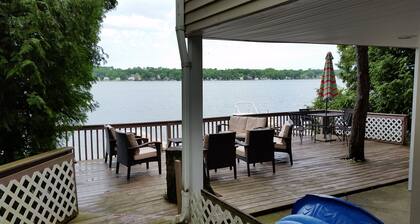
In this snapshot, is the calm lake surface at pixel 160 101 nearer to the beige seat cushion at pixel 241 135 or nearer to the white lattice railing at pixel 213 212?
the beige seat cushion at pixel 241 135

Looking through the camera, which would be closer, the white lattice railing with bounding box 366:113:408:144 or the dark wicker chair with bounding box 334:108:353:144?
the white lattice railing with bounding box 366:113:408:144

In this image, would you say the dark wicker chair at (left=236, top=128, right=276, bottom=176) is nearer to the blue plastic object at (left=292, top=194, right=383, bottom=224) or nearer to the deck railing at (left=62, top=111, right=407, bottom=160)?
the deck railing at (left=62, top=111, right=407, bottom=160)

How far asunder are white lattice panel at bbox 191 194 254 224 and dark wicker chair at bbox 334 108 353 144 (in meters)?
6.21

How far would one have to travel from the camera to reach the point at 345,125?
28.2 ft

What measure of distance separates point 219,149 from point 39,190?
8.96ft

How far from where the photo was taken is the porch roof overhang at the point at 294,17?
2061 mm

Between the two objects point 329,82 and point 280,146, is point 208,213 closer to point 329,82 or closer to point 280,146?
point 280,146

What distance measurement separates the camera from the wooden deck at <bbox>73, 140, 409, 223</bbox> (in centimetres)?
412

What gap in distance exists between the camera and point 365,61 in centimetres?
678

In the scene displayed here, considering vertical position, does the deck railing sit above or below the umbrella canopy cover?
below

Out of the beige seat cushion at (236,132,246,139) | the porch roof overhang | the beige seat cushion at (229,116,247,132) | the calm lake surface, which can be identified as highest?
the porch roof overhang

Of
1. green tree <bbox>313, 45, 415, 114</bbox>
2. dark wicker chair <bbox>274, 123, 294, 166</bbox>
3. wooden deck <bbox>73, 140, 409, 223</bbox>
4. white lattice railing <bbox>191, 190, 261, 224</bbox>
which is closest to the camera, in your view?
white lattice railing <bbox>191, 190, 261, 224</bbox>

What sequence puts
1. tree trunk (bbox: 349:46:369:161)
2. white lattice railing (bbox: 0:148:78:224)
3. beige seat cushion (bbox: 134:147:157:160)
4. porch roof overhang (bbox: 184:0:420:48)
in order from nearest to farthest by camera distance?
porch roof overhang (bbox: 184:0:420:48) < white lattice railing (bbox: 0:148:78:224) < beige seat cushion (bbox: 134:147:157:160) < tree trunk (bbox: 349:46:369:161)

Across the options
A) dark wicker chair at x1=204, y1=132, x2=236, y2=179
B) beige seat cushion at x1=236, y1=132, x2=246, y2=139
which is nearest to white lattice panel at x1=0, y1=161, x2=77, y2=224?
dark wicker chair at x1=204, y1=132, x2=236, y2=179
